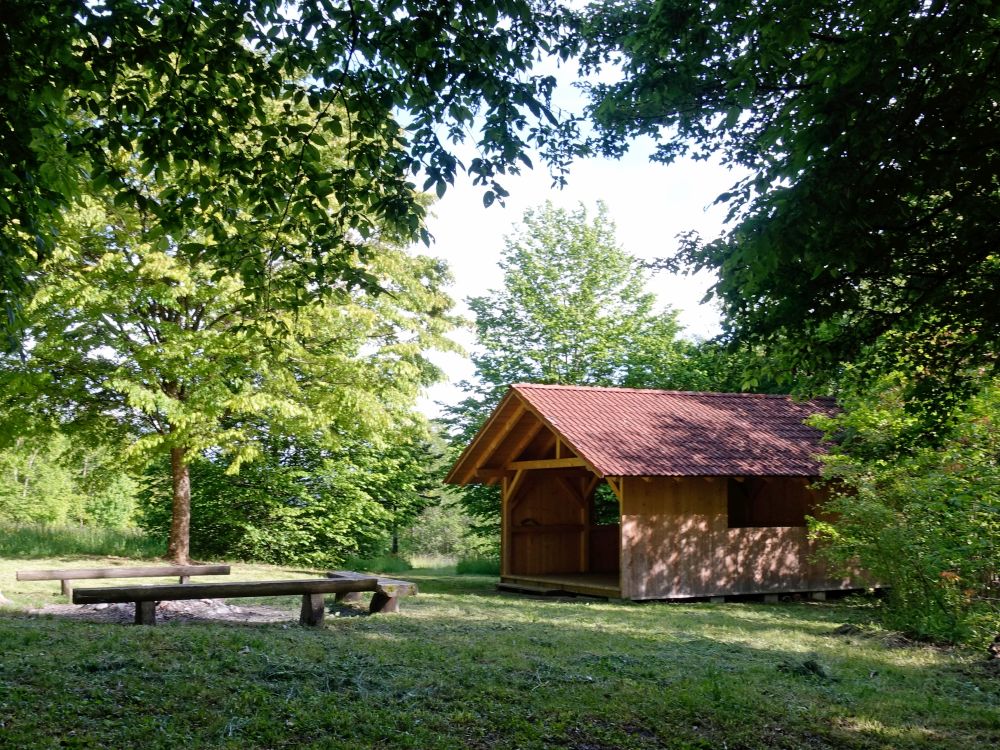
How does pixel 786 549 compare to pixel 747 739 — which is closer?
pixel 747 739

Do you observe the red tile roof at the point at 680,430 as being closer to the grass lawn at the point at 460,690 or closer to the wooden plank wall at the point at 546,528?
the wooden plank wall at the point at 546,528

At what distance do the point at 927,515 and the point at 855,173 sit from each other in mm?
7384

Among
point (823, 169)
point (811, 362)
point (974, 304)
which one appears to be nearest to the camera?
point (823, 169)

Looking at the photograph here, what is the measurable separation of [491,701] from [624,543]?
33.5ft

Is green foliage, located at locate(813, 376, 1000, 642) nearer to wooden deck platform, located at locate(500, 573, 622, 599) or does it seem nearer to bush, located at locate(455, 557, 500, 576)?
wooden deck platform, located at locate(500, 573, 622, 599)

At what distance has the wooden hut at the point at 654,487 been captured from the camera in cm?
→ 1628

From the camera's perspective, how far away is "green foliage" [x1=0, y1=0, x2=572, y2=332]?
5.95 metres

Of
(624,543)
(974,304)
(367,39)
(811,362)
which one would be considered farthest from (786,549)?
(367,39)

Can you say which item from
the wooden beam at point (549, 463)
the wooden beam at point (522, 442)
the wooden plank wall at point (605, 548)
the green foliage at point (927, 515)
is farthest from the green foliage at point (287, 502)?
the green foliage at point (927, 515)

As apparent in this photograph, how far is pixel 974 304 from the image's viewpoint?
6.63 m

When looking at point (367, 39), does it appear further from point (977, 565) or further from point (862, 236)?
point (977, 565)

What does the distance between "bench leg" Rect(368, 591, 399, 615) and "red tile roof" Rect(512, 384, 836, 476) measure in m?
4.91

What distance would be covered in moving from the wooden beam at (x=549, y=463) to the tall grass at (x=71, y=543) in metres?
10.2

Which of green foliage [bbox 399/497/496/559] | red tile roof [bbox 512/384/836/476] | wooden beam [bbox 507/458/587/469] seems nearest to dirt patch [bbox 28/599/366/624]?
wooden beam [bbox 507/458/587/469]
